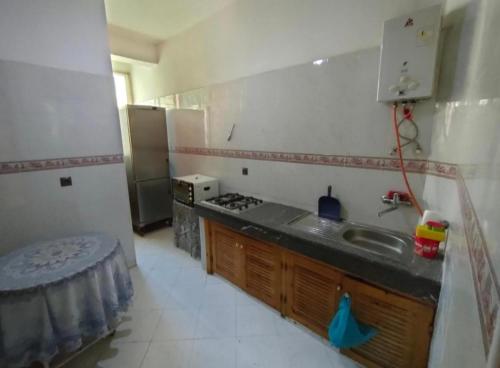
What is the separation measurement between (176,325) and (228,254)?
26.4 inches

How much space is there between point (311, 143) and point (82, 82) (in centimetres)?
204

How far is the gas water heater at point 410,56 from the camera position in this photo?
1.21 meters

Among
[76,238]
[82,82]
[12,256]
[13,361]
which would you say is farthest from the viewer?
[82,82]

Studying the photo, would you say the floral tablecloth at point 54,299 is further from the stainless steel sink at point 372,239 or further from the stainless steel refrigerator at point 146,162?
the stainless steel refrigerator at point 146,162

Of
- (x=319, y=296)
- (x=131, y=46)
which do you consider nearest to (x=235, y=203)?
(x=319, y=296)

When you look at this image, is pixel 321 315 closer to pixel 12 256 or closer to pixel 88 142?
pixel 12 256

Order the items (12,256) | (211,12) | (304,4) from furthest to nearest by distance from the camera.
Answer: (211,12) → (304,4) → (12,256)

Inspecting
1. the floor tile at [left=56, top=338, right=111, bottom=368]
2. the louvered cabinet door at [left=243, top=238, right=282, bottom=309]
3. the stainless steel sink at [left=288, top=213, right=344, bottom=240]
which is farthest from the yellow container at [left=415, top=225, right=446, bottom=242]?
the floor tile at [left=56, top=338, right=111, bottom=368]

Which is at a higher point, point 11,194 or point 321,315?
point 11,194

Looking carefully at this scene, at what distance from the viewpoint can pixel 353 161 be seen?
1.69 meters

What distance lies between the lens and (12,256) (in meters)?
1.43

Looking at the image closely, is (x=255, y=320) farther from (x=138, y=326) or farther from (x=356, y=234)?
(x=356, y=234)

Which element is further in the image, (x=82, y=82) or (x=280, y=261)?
(x=82, y=82)

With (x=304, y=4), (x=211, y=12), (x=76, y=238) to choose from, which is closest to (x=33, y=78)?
(x=76, y=238)
